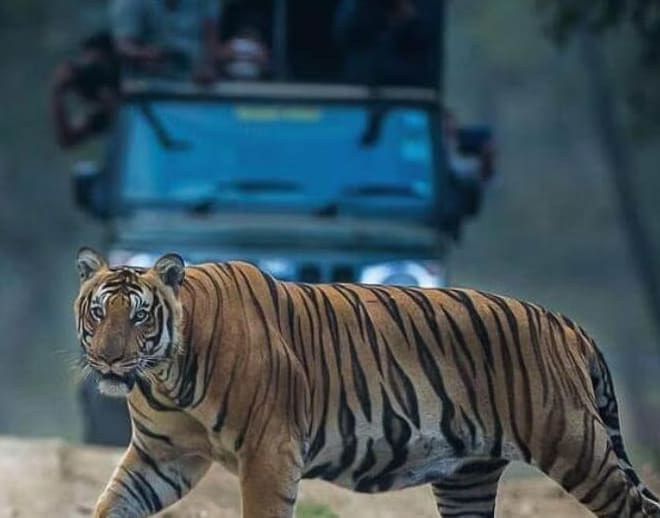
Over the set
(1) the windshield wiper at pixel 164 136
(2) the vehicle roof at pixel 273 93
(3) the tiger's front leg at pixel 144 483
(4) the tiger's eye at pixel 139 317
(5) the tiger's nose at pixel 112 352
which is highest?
(2) the vehicle roof at pixel 273 93

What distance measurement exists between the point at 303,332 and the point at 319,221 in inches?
197

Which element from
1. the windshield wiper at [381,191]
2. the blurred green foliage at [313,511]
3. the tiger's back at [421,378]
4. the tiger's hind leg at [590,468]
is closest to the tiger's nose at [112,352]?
the tiger's back at [421,378]

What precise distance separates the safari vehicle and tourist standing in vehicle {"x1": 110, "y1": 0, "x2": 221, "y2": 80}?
0.47m

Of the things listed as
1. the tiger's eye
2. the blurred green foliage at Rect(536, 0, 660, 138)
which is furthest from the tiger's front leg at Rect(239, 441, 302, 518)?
the blurred green foliage at Rect(536, 0, 660, 138)

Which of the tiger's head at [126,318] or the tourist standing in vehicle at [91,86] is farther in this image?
the tourist standing in vehicle at [91,86]

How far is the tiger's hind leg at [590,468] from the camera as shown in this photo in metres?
8.02

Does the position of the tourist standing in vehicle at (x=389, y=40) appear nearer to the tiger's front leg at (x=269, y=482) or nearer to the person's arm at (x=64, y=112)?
the person's arm at (x=64, y=112)

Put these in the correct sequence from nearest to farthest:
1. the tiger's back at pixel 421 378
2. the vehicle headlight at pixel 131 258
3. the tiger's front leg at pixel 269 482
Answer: the tiger's front leg at pixel 269 482 → the tiger's back at pixel 421 378 → the vehicle headlight at pixel 131 258

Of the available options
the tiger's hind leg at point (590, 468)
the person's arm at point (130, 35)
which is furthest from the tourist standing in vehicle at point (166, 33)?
the tiger's hind leg at point (590, 468)

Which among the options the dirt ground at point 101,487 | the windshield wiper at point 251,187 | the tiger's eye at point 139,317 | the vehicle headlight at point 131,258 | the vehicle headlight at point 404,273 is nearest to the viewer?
the tiger's eye at point 139,317

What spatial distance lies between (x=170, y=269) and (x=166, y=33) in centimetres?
695

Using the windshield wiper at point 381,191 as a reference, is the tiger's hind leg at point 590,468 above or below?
below

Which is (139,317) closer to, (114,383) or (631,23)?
(114,383)

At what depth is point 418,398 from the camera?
8023mm
